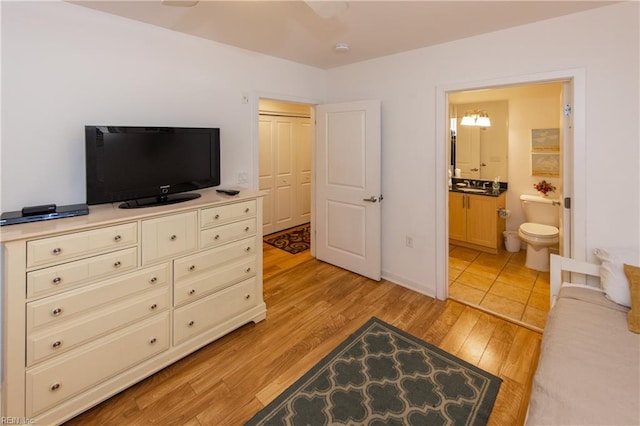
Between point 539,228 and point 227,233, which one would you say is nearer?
point 227,233

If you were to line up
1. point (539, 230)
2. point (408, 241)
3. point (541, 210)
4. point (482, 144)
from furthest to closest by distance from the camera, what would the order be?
point (482, 144)
point (541, 210)
point (539, 230)
point (408, 241)

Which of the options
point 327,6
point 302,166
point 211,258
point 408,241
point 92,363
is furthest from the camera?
point 302,166

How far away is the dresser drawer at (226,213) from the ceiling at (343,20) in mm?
1318

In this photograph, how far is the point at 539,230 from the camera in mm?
3650

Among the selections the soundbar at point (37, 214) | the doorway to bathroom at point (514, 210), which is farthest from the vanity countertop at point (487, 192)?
the soundbar at point (37, 214)

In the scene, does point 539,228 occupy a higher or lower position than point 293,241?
higher

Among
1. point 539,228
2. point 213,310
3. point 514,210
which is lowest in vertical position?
point 213,310

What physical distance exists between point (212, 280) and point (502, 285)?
2.91 m

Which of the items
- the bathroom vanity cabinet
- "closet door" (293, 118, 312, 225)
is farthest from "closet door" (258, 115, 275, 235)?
the bathroom vanity cabinet

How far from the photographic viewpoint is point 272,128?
516 centimetres

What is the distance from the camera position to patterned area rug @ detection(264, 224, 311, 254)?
4566 mm

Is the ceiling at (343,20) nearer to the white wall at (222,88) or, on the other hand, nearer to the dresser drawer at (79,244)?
the white wall at (222,88)

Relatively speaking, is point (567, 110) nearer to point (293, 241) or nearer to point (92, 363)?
point (92, 363)

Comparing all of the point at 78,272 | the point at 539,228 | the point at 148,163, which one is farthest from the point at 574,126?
the point at 78,272
